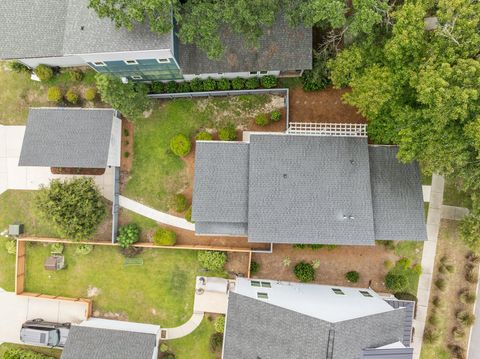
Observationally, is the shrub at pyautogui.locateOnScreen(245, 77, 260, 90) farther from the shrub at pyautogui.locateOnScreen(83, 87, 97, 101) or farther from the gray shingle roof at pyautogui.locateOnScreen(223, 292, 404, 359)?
the gray shingle roof at pyautogui.locateOnScreen(223, 292, 404, 359)

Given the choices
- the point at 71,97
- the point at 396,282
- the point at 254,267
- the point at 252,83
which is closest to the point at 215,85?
the point at 252,83

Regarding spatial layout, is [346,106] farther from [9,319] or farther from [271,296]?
[9,319]

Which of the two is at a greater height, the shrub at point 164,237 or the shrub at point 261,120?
the shrub at point 261,120

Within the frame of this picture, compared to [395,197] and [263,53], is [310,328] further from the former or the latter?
[263,53]

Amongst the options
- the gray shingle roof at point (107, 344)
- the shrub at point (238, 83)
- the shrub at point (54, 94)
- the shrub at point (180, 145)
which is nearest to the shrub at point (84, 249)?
the gray shingle roof at point (107, 344)

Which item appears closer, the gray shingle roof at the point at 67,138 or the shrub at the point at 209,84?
the gray shingle roof at the point at 67,138

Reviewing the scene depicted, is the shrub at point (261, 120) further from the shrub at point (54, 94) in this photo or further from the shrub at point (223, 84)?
the shrub at point (54, 94)
